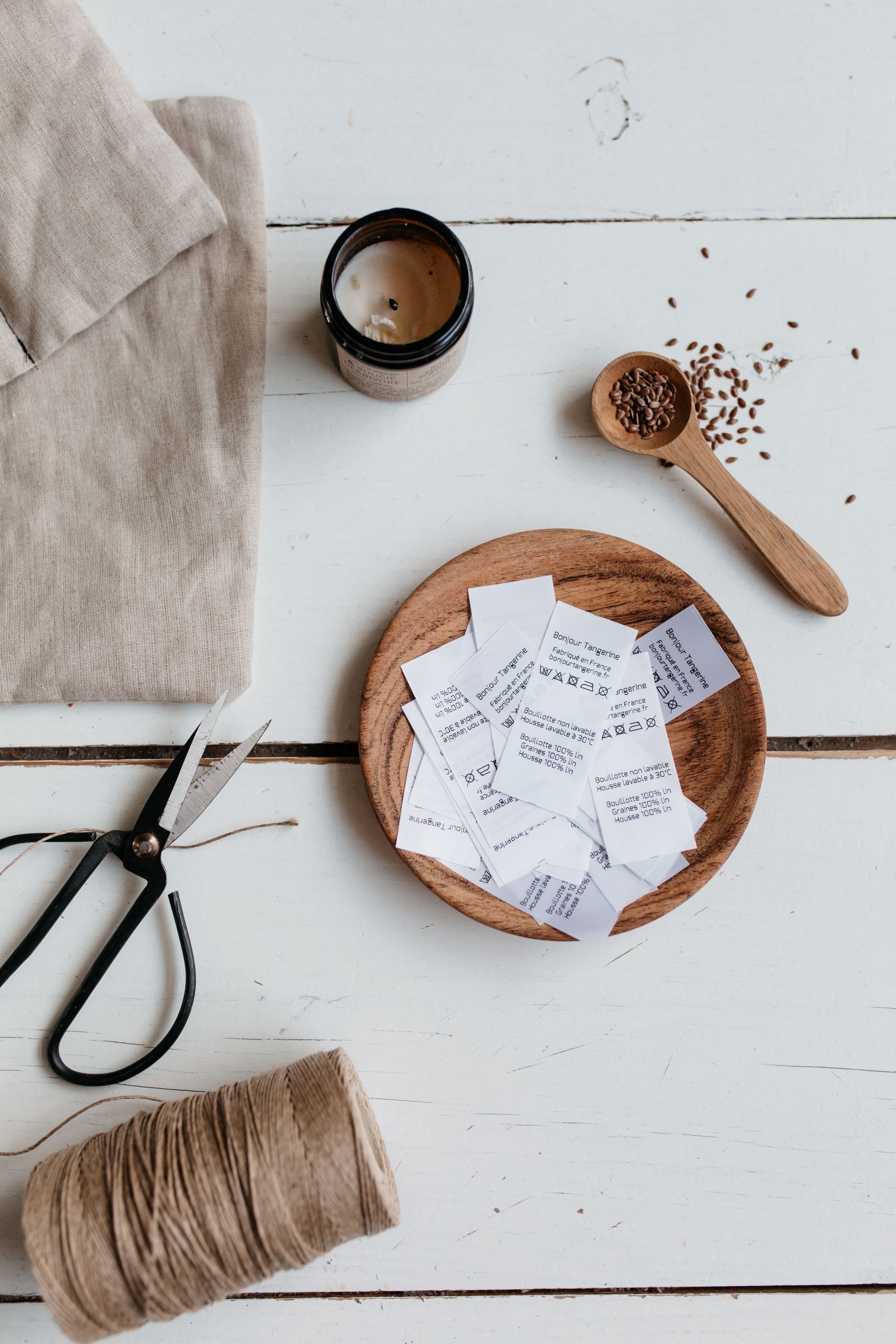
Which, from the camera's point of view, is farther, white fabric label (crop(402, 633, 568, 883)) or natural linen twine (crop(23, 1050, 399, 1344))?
white fabric label (crop(402, 633, 568, 883))

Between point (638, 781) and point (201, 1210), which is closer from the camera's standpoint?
point (201, 1210)

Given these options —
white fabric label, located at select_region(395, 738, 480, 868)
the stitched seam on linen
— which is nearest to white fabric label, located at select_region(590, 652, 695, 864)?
white fabric label, located at select_region(395, 738, 480, 868)

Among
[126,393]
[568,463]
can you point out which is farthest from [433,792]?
[126,393]

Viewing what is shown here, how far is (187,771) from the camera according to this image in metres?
0.71

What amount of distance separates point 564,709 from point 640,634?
9cm

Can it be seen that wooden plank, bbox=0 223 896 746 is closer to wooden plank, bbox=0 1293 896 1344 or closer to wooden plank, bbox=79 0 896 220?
wooden plank, bbox=79 0 896 220

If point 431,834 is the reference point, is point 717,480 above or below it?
above

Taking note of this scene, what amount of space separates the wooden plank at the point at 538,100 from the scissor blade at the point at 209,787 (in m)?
0.46

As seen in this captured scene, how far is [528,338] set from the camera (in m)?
0.79

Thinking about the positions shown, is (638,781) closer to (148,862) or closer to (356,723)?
(356,723)

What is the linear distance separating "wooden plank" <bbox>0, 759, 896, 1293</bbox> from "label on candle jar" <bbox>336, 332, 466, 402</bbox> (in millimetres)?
322

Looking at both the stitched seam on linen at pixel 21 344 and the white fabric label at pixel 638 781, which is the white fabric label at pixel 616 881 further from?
the stitched seam on linen at pixel 21 344

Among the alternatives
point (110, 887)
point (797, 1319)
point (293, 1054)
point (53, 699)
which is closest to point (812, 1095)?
point (797, 1319)

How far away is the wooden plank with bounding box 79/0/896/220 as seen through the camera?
0.79 m
